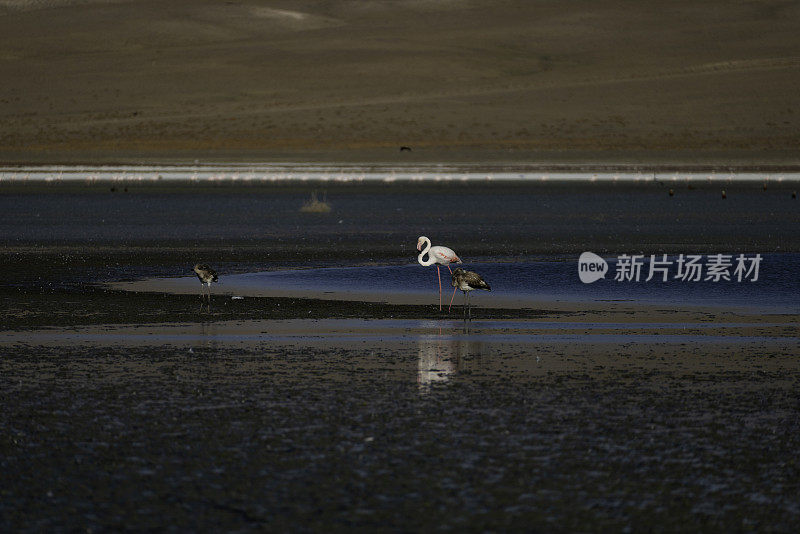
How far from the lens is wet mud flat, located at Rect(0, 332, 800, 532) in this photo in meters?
7.56

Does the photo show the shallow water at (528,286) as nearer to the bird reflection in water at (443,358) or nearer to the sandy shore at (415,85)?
the bird reflection in water at (443,358)

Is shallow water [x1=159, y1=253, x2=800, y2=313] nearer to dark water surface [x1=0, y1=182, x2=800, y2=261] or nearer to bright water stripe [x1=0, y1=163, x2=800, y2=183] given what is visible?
dark water surface [x1=0, y1=182, x2=800, y2=261]

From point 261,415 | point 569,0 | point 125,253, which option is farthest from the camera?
point 569,0

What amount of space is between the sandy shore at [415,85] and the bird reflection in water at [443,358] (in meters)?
53.8

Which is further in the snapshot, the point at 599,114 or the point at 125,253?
the point at 599,114

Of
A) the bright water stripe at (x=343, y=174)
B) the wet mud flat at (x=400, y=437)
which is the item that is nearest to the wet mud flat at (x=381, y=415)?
the wet mud flat at (x=400, y=437)

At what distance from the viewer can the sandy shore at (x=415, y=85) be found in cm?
7712

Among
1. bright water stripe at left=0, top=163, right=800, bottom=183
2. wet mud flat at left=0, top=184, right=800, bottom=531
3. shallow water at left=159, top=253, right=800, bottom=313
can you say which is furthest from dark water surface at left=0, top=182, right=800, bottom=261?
wet mud flat at left=0, top=184, right=800, bottom=531

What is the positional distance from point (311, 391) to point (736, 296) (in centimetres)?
812

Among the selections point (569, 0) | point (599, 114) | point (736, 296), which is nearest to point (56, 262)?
point (736, 296)

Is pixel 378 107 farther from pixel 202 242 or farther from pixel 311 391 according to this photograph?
pixel 311 391

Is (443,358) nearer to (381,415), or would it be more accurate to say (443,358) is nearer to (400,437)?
(381,415)

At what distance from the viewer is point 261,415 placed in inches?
395

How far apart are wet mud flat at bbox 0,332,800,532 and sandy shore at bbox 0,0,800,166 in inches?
2173
